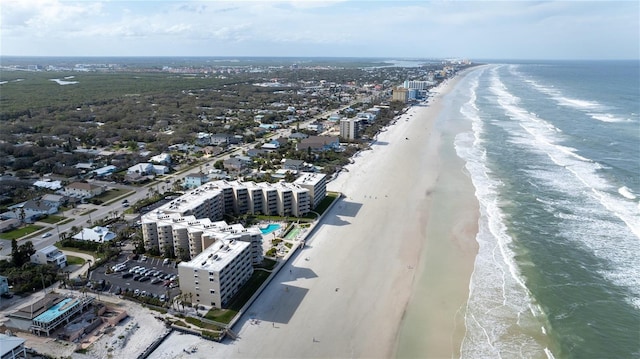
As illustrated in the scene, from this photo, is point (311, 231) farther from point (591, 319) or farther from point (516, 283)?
point (591, 319)

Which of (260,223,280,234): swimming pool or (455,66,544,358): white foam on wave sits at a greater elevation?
Result: (260,223,280,234): swimming pool

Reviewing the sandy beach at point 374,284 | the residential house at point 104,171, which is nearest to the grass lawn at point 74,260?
the sandy beach at point 374,284

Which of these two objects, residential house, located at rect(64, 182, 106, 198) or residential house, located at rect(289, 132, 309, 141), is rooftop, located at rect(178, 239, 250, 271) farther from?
residential house, located at rect(289, 132, 309, 141)

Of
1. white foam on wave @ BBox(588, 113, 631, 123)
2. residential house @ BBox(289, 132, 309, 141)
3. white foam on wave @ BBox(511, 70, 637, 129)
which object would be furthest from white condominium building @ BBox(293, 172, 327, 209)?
white foam on wave @ BBox(588, 113, 631, 123)

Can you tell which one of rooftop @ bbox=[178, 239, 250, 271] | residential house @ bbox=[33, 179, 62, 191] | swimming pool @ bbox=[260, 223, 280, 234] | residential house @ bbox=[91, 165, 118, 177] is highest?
rooftop @ bbox=[178, 239, 250, 271]

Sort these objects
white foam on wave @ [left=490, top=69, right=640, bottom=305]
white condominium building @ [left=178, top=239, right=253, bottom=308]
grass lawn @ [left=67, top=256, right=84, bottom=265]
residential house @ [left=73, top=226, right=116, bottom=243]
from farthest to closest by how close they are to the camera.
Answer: residential house @ [left=73, top=226, right=116, bottom=243], white foam on wave @ [left=490, top=69, right=640, bottom=305], grass lawn @ [left=67, top=256, right=84, bottom=265], white condominium building @ [left=178, top=239, right=253, bottom=308]

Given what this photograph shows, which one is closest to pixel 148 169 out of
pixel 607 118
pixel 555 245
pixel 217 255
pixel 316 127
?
pixel 217 255

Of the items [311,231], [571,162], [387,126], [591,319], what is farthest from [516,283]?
[387,126]
